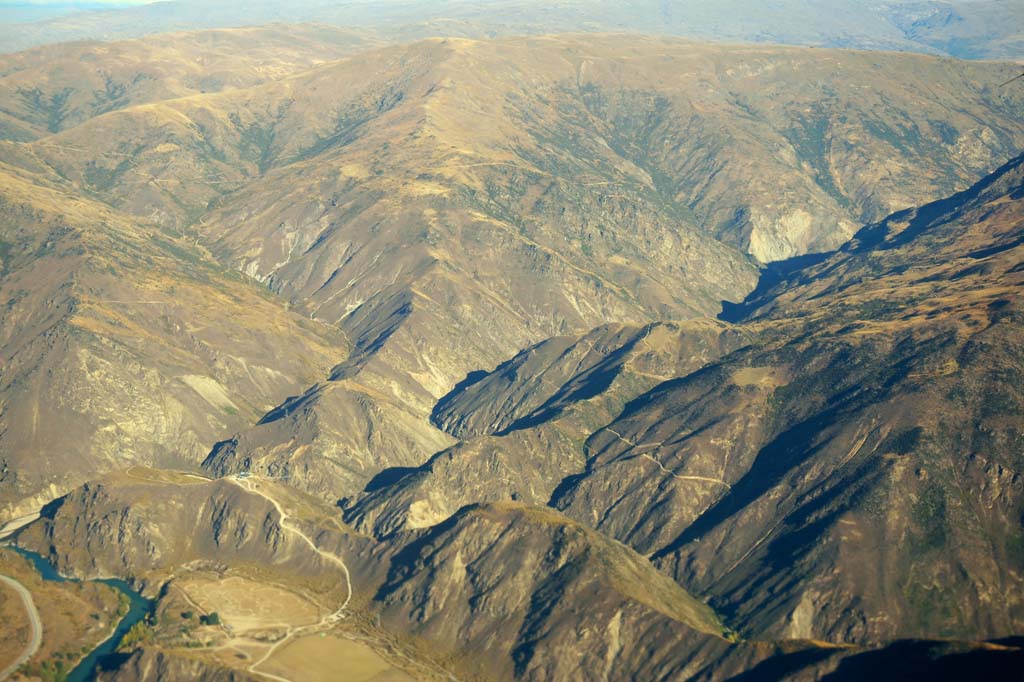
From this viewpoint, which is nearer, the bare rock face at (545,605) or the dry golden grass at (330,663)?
the dry golden grass at (330,663)

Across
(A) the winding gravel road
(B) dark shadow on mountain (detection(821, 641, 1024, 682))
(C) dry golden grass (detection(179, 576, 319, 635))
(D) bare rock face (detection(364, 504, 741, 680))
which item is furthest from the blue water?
(B) dark shadow on mountain (detection(821, 641, 1024, 682))

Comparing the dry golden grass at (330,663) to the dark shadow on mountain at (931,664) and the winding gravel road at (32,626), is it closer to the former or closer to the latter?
the winding gravel road at (32,626)

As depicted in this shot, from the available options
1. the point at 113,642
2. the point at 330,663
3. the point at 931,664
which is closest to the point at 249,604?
the point at 113,642

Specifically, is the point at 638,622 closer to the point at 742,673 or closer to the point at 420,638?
the point at 742,673

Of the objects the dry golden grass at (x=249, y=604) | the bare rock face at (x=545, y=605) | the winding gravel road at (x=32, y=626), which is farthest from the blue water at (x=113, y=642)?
the bare rock face at (x=545, y=605)

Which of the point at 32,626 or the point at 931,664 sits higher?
the point at 931,664

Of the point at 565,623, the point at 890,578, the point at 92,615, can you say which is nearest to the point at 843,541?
the point at 890,578

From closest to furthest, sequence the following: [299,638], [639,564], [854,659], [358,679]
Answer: [854,659], [358,679], [299,638], [639,564]

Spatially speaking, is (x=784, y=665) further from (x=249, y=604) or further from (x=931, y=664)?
(x=249, y=604)
